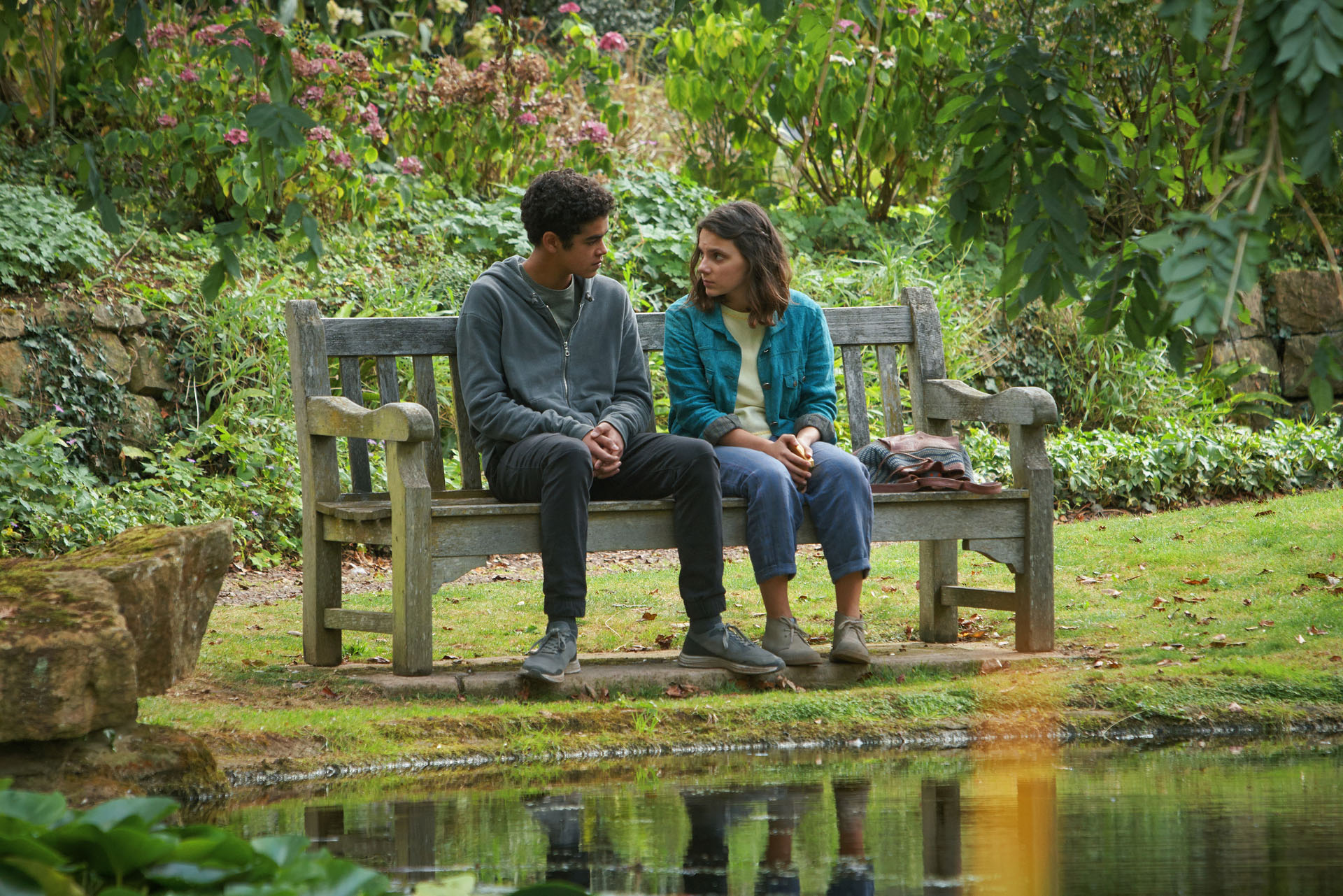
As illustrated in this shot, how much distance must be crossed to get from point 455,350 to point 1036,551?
6.67 feet

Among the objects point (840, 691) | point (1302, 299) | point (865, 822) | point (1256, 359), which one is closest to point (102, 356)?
point (840, 691)

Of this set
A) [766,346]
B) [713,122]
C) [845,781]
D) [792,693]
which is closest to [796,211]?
[713,122]

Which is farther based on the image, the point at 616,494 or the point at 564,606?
the point at 616,494

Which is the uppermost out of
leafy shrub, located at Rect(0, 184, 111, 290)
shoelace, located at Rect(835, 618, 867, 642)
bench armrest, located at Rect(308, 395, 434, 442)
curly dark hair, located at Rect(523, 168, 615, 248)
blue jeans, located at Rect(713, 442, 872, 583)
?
leafy shrub, located at Rect(0, 184, 111, 290)

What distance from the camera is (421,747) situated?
12.4 feet

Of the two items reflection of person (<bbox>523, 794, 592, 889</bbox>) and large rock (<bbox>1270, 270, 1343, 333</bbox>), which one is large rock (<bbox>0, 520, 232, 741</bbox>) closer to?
reflection of person (<bbox>523, 794, 592, 889</bbox>)

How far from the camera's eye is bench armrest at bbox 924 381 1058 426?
4.74 metres

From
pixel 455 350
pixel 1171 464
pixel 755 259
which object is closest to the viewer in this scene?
pixel 755 259

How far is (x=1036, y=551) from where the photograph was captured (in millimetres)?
4785

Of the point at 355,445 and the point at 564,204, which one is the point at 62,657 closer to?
the point at 355,445

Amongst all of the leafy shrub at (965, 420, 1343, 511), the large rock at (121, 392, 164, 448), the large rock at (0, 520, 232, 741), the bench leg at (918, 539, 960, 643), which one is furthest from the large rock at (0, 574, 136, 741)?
the leafy shrub at (965, 420, 1343, 511)

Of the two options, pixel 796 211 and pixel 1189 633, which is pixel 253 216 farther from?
pixel 796 211

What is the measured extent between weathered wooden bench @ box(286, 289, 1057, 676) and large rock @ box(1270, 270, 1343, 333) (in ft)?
24.8

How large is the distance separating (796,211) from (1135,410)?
10.0 feet
